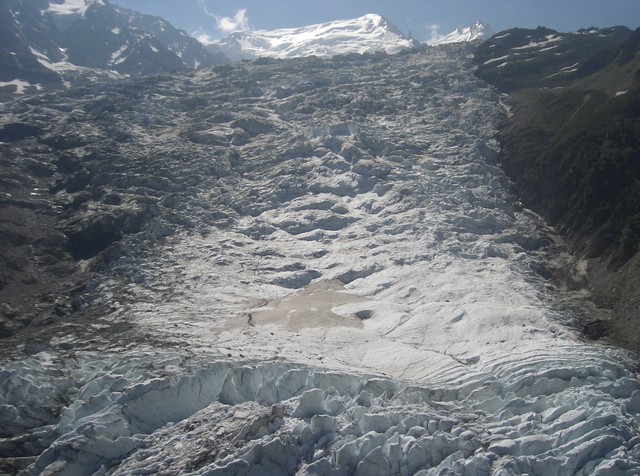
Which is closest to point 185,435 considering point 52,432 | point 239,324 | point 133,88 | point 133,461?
point 133,461

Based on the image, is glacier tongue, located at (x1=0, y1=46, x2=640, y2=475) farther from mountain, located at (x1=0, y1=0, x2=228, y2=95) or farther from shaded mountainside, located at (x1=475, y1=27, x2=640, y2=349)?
mountain, located at (x1=0, y1=0, x2=228, y2=95)

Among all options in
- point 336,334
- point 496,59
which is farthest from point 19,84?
point 336,334

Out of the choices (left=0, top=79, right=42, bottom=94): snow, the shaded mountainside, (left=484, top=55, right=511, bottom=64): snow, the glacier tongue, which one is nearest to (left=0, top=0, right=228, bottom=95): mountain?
(left=0, top=79, right=42, bottom=94): snow

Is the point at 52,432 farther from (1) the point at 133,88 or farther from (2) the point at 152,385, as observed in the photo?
(1) the point at 133,88

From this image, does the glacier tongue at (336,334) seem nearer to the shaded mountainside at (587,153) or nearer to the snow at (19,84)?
the shaded mountainside at (587,153)

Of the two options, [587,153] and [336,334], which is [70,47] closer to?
[587,153]
